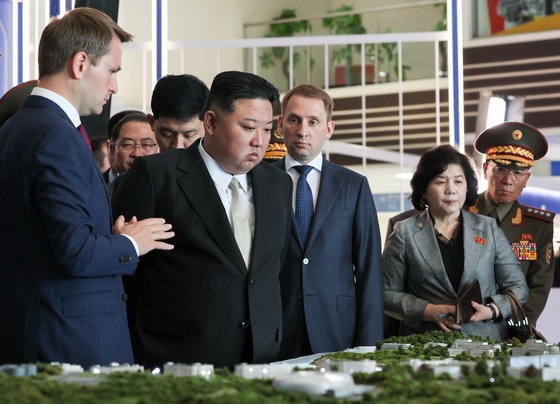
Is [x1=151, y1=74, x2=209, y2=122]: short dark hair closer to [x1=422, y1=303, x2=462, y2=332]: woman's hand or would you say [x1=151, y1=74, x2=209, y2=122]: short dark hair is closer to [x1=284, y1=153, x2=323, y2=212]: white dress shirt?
[x1=284, y1=153, x2=323, y2=212]: white dress shirt

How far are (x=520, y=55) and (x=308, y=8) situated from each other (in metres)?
3.85

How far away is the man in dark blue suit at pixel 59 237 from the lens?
1491mm

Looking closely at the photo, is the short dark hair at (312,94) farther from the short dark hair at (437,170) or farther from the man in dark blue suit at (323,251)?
the short dark hair at (437,170)

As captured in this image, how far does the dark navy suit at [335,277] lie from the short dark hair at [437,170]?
0.39m

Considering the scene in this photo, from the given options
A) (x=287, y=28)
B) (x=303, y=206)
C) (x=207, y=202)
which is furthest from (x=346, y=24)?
(x=207, y=202)

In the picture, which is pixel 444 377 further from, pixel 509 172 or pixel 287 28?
pixel 287 28

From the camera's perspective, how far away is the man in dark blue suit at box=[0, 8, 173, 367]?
1491mm

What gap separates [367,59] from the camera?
8695mm

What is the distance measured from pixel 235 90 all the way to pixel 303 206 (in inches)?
22.7

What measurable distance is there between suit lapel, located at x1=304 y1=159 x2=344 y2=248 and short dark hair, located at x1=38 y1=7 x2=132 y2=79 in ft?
3.08

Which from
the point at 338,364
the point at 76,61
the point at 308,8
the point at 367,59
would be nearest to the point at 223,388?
the point at 338,364

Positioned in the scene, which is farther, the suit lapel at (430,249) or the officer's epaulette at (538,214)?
the officer's epaulette at (538,214)

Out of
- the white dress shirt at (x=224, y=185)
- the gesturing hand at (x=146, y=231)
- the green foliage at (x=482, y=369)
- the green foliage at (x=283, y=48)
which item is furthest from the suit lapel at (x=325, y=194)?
the green foliage at (x=283, y=48)

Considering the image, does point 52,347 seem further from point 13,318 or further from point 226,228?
point 226,228
